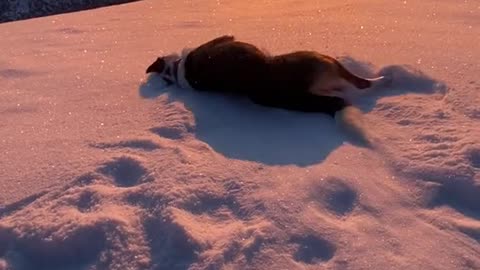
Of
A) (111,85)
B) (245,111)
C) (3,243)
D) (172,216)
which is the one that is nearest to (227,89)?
(245,111)

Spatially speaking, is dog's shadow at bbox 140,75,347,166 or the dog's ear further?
the dog's ear

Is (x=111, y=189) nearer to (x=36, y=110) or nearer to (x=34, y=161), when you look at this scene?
(x=34, y=161)

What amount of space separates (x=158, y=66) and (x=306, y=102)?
1.01m

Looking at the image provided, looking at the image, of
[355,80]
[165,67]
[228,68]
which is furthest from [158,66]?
[355,80]

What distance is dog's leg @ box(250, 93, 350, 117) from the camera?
309cm

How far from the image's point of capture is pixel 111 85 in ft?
11.9

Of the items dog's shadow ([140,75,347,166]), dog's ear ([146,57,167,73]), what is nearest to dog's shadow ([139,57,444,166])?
dog's shadow ([140,75,347,166])

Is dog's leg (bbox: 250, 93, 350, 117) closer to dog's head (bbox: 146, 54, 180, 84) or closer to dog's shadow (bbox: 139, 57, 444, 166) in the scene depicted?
dog's shadow (bbox: 139, 57, 444, 166)

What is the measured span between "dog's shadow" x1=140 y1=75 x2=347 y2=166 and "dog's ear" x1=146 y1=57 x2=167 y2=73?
0.29 meters

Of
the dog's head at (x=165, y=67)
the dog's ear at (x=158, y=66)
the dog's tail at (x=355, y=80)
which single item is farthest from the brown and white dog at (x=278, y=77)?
the dog's ear at (x=158, y=66)

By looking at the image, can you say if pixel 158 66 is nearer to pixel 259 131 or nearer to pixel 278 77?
pixel 278 77

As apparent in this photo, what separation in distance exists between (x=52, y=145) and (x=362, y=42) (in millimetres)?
1886

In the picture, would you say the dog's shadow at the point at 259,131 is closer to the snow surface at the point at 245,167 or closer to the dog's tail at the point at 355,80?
the snow surface at the point at 245,167

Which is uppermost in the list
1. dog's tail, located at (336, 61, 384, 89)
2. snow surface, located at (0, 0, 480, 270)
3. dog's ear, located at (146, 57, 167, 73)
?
dog's tail, located at (336, 61, 384, 89)
